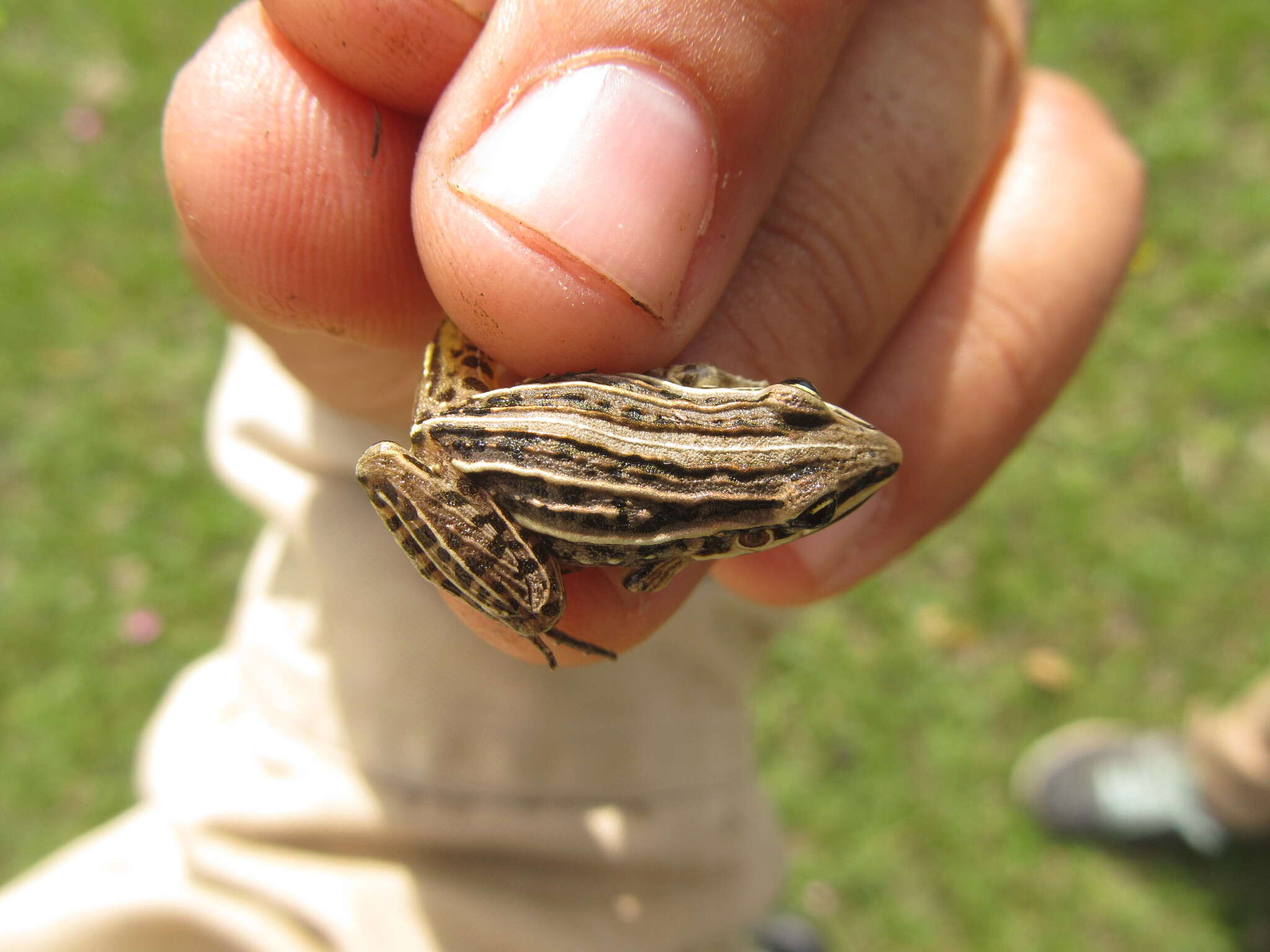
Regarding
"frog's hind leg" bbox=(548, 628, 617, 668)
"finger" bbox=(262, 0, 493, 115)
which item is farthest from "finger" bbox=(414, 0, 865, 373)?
"frog's hind leg" bbox=(548, 628, 617, 668)

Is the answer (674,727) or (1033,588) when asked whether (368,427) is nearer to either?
(674,727)

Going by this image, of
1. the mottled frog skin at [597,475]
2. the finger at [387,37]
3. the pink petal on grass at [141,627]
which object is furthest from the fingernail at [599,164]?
the pink petal on grass at [141,627]

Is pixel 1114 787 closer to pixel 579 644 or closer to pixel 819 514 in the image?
pixel 819 514

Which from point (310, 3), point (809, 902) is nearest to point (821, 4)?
point (310, 3)

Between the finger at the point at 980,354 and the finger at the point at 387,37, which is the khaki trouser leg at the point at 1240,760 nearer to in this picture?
the finger at the point at 980,354

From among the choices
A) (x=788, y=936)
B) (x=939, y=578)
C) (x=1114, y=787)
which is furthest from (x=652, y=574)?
(x=1114, y=787)

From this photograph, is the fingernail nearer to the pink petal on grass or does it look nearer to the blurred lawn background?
the blurred lawn background
